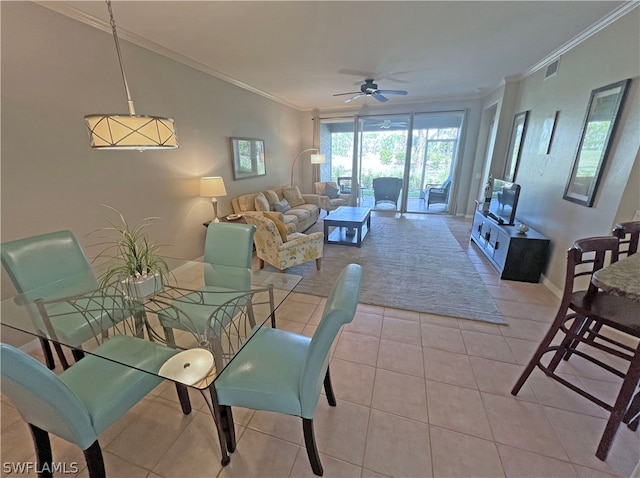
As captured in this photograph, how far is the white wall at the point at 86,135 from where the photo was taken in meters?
1.88

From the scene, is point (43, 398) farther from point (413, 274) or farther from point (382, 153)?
point (382, 153)

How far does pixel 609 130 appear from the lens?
7.31 ft

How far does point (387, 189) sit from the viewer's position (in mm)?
6492

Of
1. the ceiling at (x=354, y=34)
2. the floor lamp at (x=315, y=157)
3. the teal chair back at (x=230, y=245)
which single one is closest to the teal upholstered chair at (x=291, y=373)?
the teal chair back at (x=230, y=245)

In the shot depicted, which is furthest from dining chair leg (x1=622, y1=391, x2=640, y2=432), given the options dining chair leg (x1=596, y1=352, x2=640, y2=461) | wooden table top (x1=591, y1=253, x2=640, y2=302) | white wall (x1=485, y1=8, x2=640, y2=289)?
white wall (x1=485, y1=8, x2=640, y2=289)

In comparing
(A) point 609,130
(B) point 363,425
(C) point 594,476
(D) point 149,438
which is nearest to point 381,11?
(A) point 609,130

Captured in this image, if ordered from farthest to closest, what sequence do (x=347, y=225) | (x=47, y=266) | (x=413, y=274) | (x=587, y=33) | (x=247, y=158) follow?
1. (x=247, y=158)
2. (x=347, y=225)
3. (x=413, y=274)
4. (x=587, y=33)
5. (x=47, y=266)

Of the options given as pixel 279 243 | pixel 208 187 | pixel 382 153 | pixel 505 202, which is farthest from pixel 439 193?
pixel 208 187

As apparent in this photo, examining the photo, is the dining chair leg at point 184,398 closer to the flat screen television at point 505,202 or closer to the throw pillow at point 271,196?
the throw pillow at point 271,196

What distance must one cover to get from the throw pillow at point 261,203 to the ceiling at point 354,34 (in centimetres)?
181

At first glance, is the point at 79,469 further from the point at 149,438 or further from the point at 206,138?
the point at 206,138

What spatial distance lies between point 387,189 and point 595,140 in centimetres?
420

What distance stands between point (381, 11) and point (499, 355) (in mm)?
2937

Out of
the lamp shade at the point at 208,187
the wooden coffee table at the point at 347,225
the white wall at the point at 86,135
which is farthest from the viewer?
the wooden coffee table at the point at 347,225
